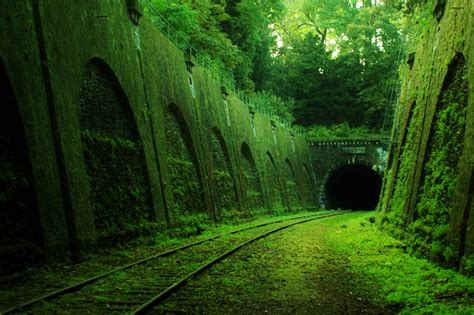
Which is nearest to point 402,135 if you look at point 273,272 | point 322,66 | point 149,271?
point 273,272

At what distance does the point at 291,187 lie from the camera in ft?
112

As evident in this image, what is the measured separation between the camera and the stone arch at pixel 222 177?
1972cm

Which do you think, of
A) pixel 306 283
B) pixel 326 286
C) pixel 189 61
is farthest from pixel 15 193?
pixel 189 61

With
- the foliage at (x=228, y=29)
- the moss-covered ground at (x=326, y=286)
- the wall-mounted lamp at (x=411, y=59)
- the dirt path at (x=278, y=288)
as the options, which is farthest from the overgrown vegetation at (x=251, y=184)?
the dirt path at (x=278, y=288)

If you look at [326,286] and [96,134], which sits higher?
[96,134]

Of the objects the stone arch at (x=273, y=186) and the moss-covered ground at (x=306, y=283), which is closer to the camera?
the moss-covered ground at (x=306, y=283)

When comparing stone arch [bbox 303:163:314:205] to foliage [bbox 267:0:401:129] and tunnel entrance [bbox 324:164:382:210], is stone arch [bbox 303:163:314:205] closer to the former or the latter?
tunnel entrance [bbox 324:164:382:210]

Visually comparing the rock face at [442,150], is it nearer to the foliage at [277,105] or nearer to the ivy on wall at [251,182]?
the ivy on wall at [251,182]

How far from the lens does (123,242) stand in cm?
1106

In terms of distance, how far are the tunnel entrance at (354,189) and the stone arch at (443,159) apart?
106ft

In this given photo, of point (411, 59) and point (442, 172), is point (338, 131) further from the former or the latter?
point (442, 172)

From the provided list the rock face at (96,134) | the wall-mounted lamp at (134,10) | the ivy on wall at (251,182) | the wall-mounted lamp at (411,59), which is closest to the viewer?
the rock face at (96,134)

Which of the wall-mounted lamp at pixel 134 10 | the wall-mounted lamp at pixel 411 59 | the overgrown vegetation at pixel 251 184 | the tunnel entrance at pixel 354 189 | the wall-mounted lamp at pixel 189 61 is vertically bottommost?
the tunnel entrance at pixel 354 189

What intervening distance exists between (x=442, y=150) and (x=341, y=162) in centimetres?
2995
